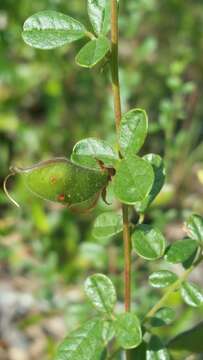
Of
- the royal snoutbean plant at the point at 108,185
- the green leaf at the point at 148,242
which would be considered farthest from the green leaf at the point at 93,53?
the green leaf at the point at 148,242

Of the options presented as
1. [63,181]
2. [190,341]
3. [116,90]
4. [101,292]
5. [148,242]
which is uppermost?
[116,90]

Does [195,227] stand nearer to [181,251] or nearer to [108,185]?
[181,251]

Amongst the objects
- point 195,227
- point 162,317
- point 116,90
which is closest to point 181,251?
point 195,227

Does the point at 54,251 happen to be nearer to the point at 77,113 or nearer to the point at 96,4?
the point at 77,113

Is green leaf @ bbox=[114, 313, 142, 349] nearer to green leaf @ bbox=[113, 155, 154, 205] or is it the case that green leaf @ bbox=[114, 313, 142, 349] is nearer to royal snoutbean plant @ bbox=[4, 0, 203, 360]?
royal snoutbean plant @ bbox=[4, 0, 203, 360]

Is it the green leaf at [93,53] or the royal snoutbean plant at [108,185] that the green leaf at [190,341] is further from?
the green leaf at [93,53]

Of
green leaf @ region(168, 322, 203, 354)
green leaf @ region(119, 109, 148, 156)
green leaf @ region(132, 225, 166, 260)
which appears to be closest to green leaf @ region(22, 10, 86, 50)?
green leaf @ region(119, 109, 148, 156)

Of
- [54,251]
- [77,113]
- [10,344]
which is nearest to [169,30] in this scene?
[77,113]
